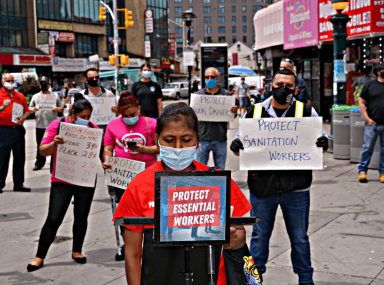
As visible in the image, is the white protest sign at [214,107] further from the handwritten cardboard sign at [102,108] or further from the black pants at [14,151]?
the black pants at [14,151]

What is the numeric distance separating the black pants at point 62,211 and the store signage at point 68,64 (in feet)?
154

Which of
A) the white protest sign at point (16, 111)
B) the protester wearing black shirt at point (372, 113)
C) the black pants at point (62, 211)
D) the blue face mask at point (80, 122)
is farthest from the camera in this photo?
the white protest sign at point (16, 111)

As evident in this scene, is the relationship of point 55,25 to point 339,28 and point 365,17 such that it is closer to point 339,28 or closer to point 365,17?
point 365,17

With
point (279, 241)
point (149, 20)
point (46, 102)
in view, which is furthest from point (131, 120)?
point (149, 20)

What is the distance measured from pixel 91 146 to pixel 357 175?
221 inches

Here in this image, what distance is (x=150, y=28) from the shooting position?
6625cm

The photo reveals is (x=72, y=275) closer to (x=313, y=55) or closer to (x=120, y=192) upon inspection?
(x=120, y=192)

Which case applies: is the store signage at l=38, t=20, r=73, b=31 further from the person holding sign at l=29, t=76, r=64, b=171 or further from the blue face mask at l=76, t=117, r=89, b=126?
the blue face mask at l=76, t=117, r=89, b=126

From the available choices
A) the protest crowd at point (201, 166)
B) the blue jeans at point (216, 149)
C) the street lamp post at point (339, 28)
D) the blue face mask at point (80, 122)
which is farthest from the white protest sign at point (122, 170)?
the street lamp post at point (339, 28)

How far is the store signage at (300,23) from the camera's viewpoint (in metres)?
16.9

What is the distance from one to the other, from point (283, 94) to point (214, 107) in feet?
10.9

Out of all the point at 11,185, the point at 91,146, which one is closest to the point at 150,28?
the point at 11,185

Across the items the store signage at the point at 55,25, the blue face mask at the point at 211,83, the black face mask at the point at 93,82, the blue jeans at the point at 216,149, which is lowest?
the blue jeans at the point at 216,149

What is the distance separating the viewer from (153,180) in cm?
238
